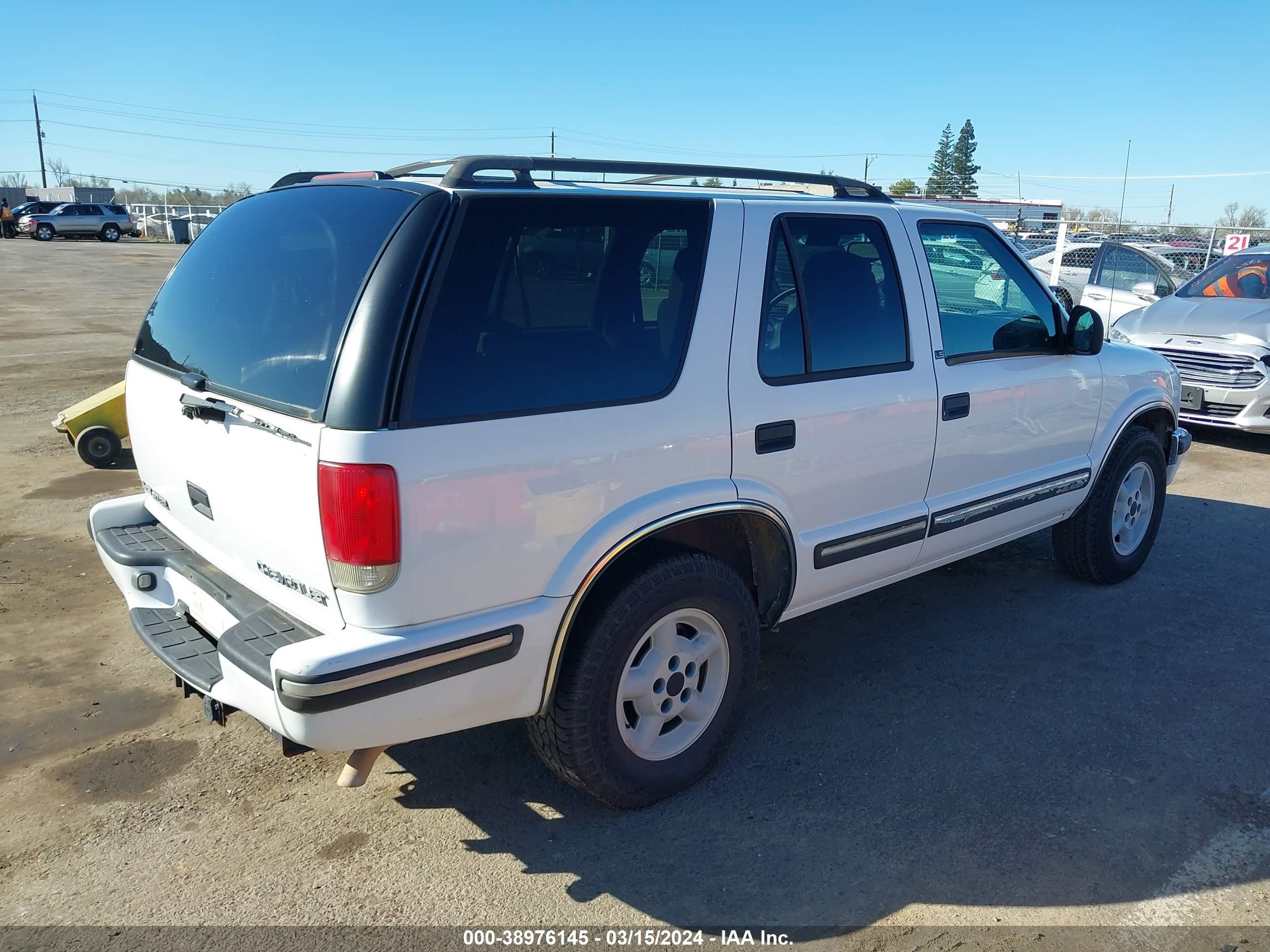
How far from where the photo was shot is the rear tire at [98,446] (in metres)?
7.07

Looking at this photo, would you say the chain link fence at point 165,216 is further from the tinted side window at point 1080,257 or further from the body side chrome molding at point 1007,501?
the body side chrome molding at point 1007,501

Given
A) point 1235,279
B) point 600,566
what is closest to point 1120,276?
point 1235,279

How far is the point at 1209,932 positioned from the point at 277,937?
8.66 feet

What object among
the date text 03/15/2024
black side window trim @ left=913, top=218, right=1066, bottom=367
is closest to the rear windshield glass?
the date text 03/15/2024

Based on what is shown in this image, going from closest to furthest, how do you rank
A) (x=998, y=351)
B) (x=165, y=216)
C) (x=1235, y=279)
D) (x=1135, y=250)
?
(x=998, y=351) < (x=1235, y=279) < (x=1135, y=250) < (x=165, y=216)

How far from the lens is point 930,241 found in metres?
4.03

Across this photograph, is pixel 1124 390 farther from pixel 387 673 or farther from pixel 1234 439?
pixel 1234 439

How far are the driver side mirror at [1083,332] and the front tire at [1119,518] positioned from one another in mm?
738

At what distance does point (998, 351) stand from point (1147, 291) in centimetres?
751

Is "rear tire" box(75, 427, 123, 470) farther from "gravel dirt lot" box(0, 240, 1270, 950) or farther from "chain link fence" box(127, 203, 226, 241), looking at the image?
"chain link fence" box(127, 203, 226, 241)

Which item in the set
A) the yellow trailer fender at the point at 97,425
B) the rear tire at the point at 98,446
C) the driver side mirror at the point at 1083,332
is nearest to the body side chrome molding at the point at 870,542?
the driver side mirror at the point at 1083,332

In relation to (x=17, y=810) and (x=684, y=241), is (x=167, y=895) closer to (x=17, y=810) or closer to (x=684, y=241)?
(x=17, y=810)

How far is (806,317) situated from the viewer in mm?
3459

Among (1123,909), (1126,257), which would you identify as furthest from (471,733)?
(1126,257)
